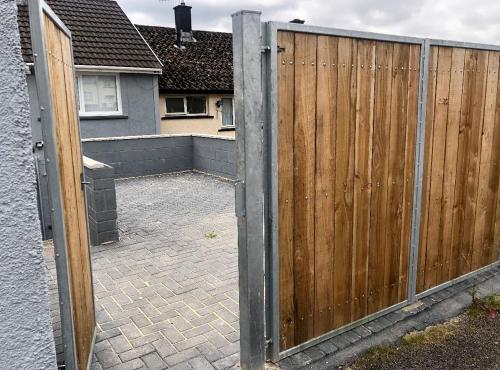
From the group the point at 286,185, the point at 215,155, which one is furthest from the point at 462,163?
the point at 215,155

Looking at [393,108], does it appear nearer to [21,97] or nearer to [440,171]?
[440,171]

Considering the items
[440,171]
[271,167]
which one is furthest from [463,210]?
[271,167]

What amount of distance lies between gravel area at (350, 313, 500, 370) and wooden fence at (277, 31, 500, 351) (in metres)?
0.41

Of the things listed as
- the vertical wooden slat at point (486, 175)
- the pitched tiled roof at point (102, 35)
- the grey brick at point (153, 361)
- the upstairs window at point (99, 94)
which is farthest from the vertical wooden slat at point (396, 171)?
the upstairs window at point (99, 94)

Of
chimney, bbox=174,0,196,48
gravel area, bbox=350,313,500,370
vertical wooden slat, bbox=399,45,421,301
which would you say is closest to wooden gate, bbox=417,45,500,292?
Answer: vertical wooden slat, bbox=399,45,421,301

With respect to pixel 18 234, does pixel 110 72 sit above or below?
above

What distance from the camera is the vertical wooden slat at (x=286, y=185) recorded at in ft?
8.80

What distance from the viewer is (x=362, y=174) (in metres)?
3.27

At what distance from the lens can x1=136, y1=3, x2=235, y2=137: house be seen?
51.8ft

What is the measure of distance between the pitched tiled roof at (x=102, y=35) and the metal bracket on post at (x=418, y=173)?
37.6 feet

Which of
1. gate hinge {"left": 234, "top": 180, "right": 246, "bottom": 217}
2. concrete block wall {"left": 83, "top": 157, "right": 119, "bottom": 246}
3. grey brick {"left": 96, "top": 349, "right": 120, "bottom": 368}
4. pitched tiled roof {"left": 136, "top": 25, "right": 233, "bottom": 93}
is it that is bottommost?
grey brick {"left": 96, "top": 349, "right": 120, "bottom": 368}

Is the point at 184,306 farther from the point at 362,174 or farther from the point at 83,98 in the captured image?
the point at 83,98

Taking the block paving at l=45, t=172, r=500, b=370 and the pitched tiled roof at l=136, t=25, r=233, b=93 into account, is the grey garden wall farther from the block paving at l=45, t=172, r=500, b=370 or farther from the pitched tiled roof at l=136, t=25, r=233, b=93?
the block paving at l=45, t=172, r=500, b=370

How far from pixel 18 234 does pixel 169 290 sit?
3418mm
